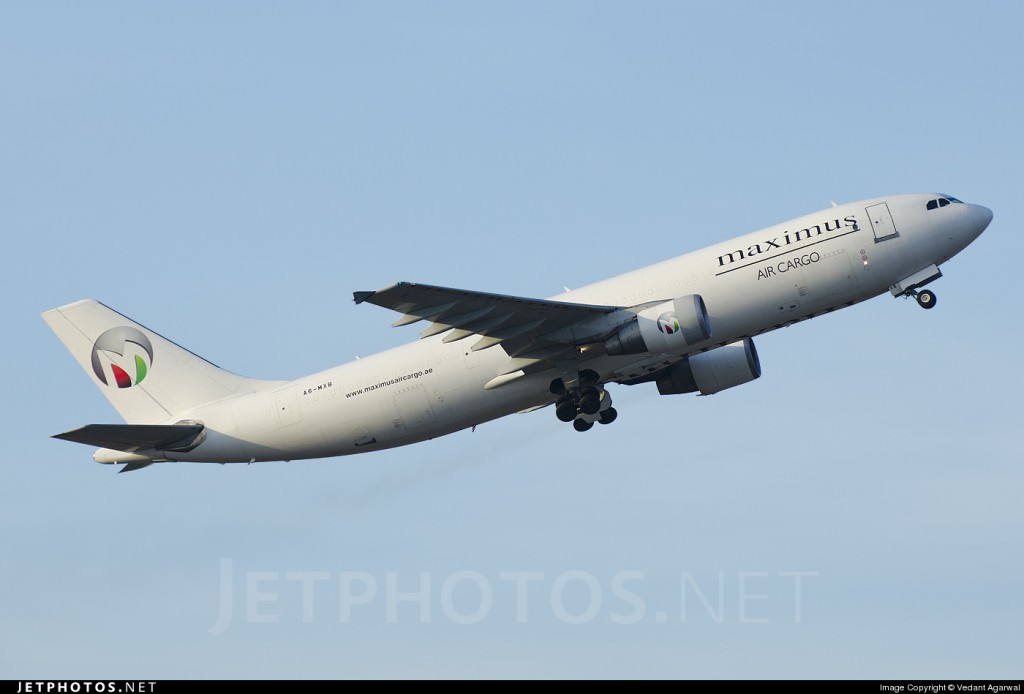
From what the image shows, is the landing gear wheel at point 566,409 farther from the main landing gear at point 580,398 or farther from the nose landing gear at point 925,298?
the nose landing gear at point 925,298

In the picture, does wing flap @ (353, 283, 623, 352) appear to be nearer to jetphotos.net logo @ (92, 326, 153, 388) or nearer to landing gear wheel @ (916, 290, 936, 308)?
landing gear wheel @ (916, 290, 936, 308)

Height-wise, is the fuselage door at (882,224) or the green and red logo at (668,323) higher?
the fuselage door at (882,224)

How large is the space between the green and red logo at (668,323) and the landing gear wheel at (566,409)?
4.83 m

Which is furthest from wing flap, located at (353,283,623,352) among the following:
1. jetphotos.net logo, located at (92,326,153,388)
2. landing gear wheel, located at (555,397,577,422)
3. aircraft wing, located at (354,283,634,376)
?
jetphotos.net logo, located at (92,326,153,388)

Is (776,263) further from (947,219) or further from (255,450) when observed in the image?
(255,450)

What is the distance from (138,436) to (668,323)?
17.9 m

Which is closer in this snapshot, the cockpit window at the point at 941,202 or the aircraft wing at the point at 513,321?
the aircraft wing at the point at 513,321

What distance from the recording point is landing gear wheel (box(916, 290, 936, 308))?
135 feet

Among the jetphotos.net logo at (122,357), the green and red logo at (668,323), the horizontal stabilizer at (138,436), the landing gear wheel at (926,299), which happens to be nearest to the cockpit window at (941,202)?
the landing gear wheel at (926,299)

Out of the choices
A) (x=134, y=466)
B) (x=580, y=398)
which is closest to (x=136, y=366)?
(x=134, y=466)

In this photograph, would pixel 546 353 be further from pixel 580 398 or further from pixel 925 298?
pixel 925 298

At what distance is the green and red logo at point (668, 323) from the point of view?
39562mm

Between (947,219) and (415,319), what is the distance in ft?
55.4
